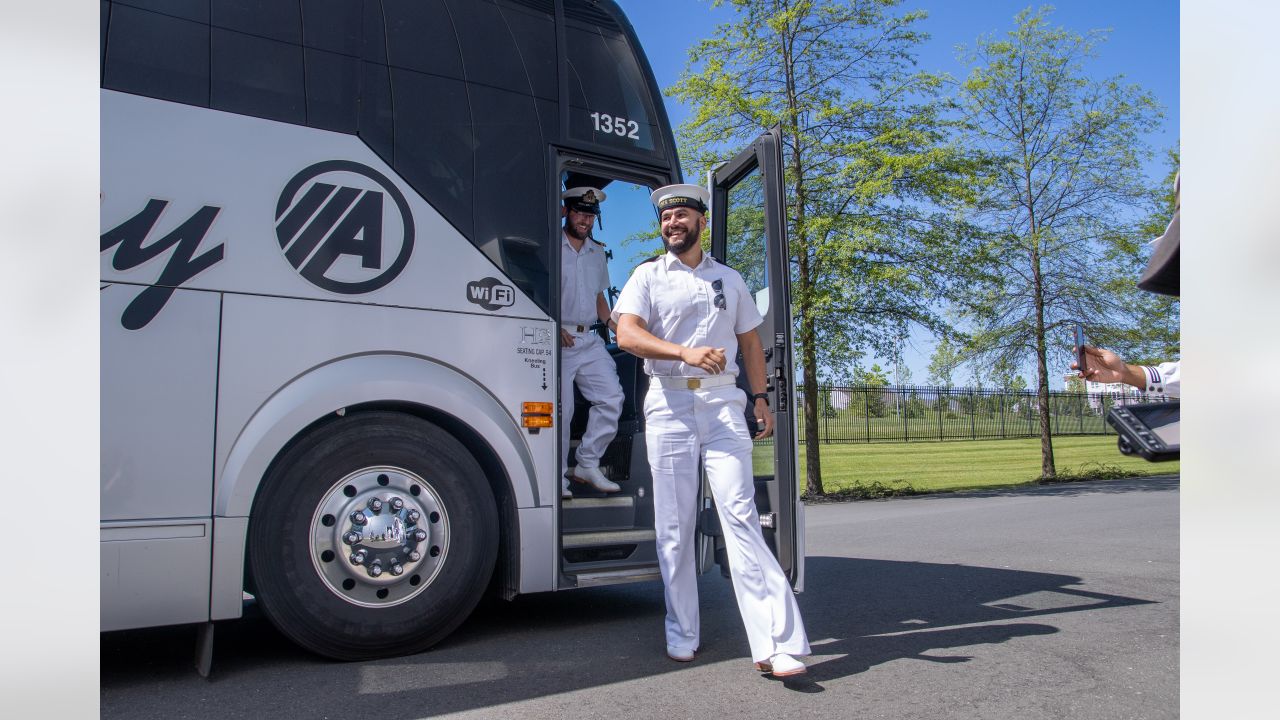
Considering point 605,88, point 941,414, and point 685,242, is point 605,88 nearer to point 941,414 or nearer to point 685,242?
point 685,242

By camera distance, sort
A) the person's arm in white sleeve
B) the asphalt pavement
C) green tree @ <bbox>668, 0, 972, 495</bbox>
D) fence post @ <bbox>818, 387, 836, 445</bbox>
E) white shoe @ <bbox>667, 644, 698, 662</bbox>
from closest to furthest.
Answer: the person's arm in white sleeve, the asphalt pavement, white shoe @ <bbox>667, 644, 698, 662</bbox>, green tree @ <bbox>668, 0, 972, 495</bbox>, fence post @ <bbox>818, 387, 836, 445</bbox>

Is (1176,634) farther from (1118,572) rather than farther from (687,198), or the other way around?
(687,198)

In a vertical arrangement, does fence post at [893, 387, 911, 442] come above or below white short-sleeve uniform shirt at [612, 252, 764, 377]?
below

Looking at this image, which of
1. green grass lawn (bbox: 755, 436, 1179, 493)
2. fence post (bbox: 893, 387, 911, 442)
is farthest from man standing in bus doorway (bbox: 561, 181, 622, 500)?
fence post (bbox: 893, 387, 911, 442)

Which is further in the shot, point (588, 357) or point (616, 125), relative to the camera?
point (588, 357)

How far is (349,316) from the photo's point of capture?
13.6ft

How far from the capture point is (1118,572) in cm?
664

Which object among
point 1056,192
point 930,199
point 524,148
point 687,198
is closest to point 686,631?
point 687,198

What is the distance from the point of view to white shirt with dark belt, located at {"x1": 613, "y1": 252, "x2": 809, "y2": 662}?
4137 mm

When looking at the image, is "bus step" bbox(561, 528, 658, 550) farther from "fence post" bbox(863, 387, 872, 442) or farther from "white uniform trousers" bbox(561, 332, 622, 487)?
"fence post" bbox(863, 387, 872, 442)

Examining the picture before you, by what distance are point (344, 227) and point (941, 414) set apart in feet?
98.2

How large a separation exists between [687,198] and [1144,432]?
114 inches

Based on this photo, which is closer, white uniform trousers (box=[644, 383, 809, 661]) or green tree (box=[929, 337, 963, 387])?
white uniform trousers (box=[644, 383, 809, 661])

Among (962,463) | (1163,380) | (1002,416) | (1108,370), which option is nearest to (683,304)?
(1108,370)
